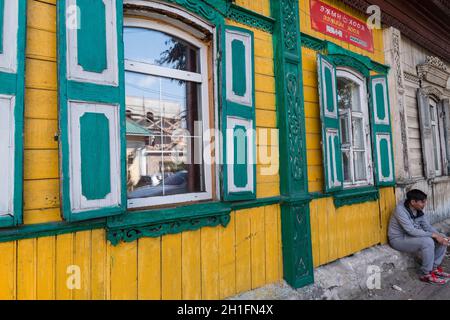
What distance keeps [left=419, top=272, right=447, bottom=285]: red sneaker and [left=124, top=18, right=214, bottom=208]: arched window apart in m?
3.15

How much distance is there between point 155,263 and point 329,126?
8.23 feet

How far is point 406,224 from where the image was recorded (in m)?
3.68

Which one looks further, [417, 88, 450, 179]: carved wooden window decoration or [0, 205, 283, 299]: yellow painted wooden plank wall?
[417, 88, 450, 179]: carved wooden window decoration

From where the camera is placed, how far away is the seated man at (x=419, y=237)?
3447mm

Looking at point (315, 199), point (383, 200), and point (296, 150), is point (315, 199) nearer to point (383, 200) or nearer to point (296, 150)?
point (296, 150)

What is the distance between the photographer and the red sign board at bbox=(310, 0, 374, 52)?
349 centimetres

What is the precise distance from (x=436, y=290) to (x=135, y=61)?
4185mm

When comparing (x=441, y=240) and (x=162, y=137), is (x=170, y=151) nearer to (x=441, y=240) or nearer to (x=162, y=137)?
(x=162, y=137)

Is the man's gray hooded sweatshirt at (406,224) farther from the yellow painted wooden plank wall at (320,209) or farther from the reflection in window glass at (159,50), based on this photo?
the reflection in window glass at (159,50)

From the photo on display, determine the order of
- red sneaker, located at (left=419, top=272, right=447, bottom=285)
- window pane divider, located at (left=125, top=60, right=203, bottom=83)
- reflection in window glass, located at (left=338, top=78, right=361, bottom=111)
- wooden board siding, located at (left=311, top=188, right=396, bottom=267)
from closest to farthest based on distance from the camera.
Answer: window pane divider, located at (left=125, top=60, right=203, bottom=83), wooden board siding, located at (left=311, top=188, right=396, bottom=267), red sneaker, located at (left=419, top=272, right=447, bottom=285), reflection in window glass, located at (left=338, top=78, right=361, bottom=111)

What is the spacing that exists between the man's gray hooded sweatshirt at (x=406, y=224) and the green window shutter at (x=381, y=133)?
45cm

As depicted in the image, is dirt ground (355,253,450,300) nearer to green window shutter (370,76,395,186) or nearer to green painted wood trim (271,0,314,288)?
green painted wood trim (271,0,314,288)

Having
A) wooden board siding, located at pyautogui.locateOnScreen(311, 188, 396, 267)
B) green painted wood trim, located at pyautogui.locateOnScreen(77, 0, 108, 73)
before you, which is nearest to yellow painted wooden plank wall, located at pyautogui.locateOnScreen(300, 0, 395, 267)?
wooden board siding, located at pyautogui.locateOnScreen(311, 188, 396, 267)

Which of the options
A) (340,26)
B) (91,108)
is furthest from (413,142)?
(91,108)
